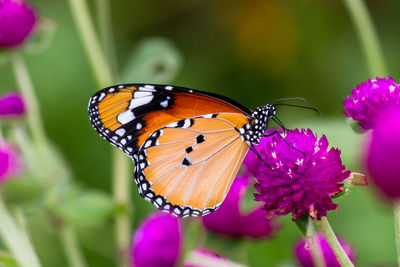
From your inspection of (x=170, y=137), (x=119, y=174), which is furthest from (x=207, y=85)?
(x=170, y=137)

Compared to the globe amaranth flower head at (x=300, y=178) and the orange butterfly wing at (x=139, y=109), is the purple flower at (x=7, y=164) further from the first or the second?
the globe amaranth flower head at (x=300, y=178)

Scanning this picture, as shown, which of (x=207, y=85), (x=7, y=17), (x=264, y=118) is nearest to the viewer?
(x=264, y=118)

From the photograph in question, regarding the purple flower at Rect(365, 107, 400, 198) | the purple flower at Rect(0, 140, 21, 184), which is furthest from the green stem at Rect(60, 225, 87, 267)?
the purple flower at Rect(365, 107, 400, 198)

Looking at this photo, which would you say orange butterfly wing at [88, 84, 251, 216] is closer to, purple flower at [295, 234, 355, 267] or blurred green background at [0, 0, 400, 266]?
purple flower at [295, 234, 355, 267]

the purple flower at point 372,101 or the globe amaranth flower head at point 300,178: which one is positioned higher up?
the purple flower at point 372,101

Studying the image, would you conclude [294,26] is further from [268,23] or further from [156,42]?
[156,42]

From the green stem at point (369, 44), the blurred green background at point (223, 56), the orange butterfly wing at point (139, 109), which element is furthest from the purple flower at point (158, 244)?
the blurred green background at point (223, 56)

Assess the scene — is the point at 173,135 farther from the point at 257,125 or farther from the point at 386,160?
the point at 386,160
